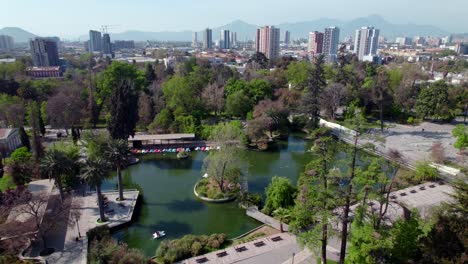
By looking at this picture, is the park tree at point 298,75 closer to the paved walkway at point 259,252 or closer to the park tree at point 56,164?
the paved walkway at point 259,252

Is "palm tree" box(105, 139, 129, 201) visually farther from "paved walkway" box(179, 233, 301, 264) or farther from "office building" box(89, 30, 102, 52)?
"office building" box(89, 30, 102, 52)

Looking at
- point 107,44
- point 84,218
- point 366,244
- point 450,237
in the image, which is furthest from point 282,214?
point 107,44

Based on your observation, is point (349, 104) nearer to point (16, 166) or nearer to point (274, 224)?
point (274, 224)

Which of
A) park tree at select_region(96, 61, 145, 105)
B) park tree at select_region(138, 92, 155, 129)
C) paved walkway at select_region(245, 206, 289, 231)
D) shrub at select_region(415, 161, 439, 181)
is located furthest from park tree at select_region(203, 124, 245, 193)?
park tree at select_region(96, 61, 145, 105)

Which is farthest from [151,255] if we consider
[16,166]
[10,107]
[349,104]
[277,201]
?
[349,104]

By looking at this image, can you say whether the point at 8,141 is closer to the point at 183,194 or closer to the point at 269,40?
the point at 183,194
